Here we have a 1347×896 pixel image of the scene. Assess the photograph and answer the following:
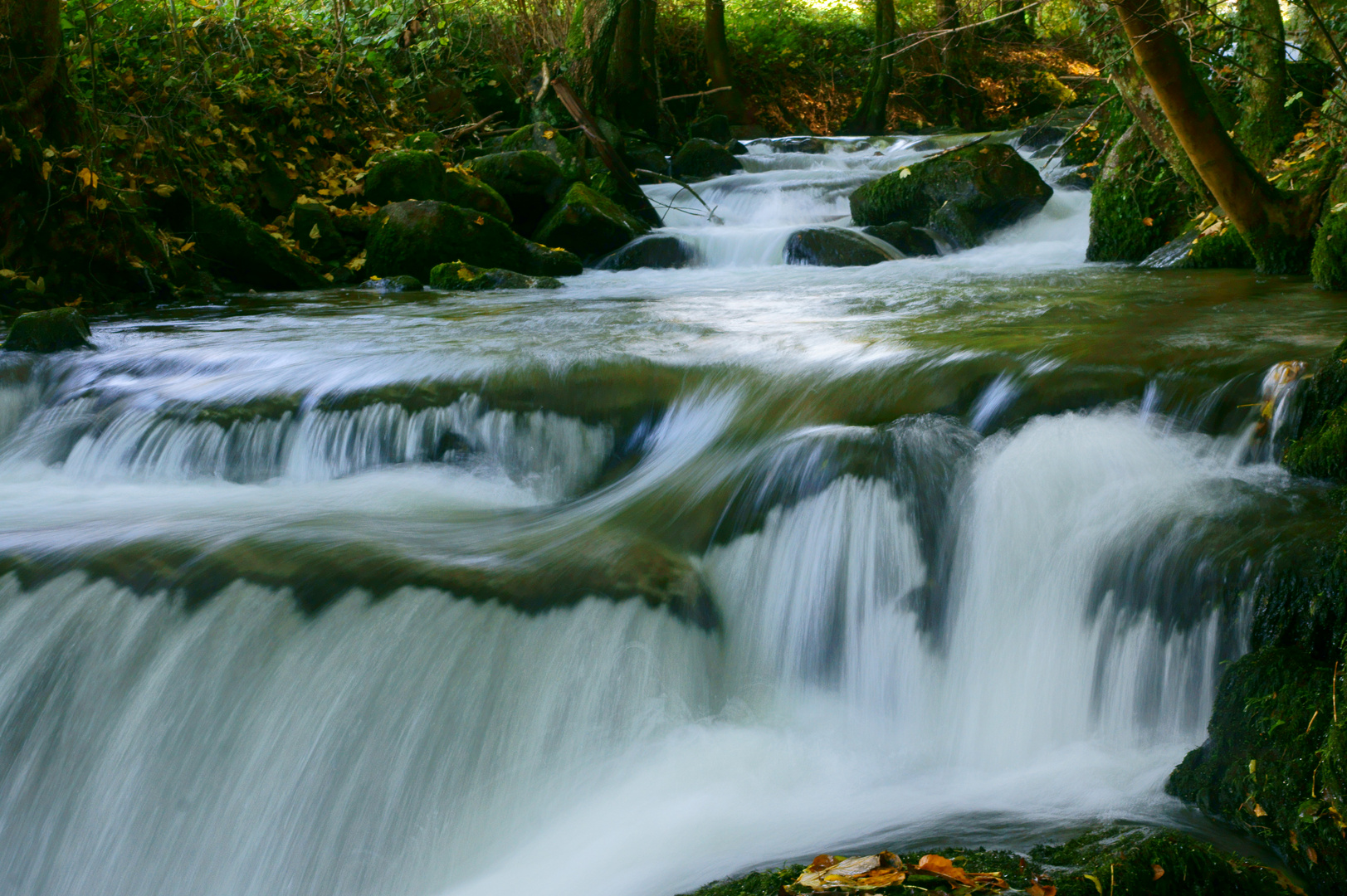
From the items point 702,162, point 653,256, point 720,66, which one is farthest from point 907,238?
point 720,66

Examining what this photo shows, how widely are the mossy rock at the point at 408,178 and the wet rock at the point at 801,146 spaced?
24.4ft

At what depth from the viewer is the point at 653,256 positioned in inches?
437

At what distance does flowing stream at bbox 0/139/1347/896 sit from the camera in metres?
2.80

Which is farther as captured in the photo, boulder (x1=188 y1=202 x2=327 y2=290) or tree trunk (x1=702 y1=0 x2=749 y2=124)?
tree trunk (x1=702 y1=0 x2=749 y2=124)

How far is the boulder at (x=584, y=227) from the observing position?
37.2ft

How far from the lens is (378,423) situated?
5.16m

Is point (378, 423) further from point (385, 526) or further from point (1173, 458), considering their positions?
point (1173, 458)

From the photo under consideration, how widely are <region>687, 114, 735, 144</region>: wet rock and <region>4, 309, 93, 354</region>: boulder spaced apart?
1341 centimetres

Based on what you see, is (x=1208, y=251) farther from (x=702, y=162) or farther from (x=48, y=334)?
(x=702, y=162)

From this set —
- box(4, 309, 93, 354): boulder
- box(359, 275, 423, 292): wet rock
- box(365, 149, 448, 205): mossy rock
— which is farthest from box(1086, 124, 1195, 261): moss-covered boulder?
box(4, 309, 93, 354): boulder

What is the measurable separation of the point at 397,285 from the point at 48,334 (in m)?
3.78

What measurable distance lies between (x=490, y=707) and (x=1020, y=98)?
891 inches

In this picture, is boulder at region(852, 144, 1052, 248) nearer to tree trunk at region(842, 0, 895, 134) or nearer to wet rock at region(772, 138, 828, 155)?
wet rock at region(772, 138, 828, 155)

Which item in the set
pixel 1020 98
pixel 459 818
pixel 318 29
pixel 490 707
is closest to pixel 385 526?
pixel 490 707
